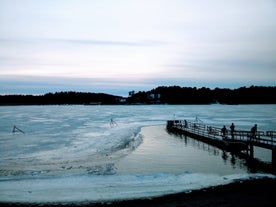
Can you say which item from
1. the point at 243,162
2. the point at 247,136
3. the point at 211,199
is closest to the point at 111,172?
the point at 211,199

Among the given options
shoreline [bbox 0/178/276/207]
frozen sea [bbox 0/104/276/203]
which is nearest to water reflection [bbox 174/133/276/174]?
frozen sea [bbox 0/104/276/203]

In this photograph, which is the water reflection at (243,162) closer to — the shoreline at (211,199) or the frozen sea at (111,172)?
the frozen sea at (111,172)

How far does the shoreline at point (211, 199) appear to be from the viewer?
1241 cm

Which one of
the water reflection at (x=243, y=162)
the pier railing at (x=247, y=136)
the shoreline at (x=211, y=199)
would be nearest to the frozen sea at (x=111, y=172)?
the water reflection at (x=243, y=162)

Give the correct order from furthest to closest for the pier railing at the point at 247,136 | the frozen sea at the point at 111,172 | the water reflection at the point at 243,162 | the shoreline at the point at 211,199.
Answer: the pier railing at the point at 247,136 < the water reflection at the point at 243,162 < the frozen sea at the point at 111,172 < the shoreline at the point at 211,199

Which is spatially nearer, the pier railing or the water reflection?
the water reflection

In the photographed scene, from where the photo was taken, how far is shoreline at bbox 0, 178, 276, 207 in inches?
488

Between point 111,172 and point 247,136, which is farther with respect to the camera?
point 247,136

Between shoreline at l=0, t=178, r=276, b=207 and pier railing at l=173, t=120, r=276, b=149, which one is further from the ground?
pier railing at l=173, t=120, r=276, b=149

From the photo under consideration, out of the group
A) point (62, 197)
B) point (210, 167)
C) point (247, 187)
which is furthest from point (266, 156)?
point (62, 197)

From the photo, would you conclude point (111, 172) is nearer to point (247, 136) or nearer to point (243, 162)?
point (243, 162)

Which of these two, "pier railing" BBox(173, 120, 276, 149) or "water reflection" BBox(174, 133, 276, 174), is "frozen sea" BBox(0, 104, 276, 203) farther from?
"pier railing" BBox(173, 120, 276, 149)

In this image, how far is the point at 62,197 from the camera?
13844 millimetres

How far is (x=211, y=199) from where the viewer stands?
42.4 feet
